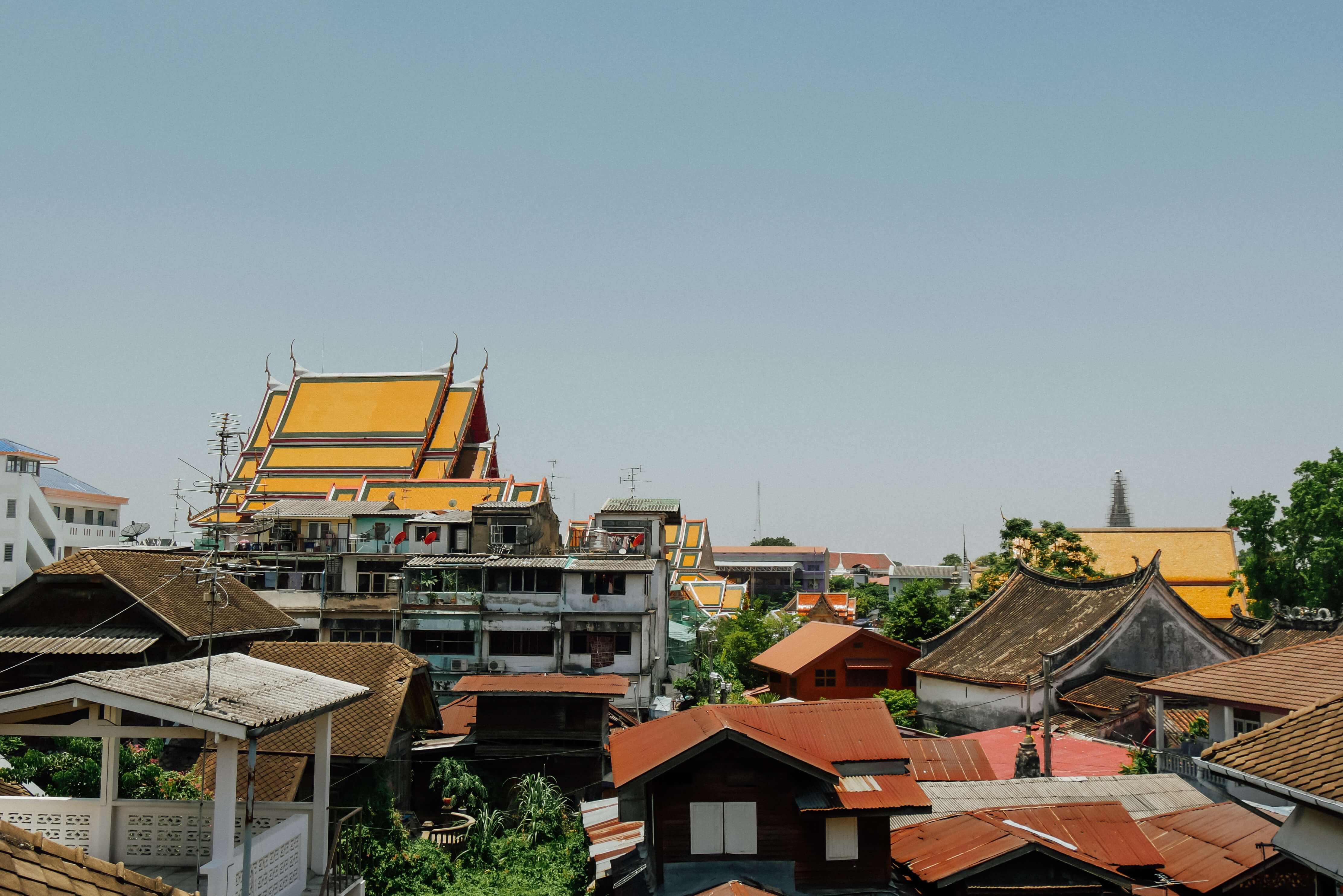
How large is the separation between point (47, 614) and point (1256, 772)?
956 inches

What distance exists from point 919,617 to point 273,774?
3325 centimetres

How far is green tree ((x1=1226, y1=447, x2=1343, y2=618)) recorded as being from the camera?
4312 cm

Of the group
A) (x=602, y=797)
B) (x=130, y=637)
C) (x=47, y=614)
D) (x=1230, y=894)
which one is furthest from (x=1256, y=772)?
(x=47, y=614)

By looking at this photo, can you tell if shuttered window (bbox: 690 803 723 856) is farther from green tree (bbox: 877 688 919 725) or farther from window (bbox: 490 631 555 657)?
green tree (bbox: 877 688 919 725)

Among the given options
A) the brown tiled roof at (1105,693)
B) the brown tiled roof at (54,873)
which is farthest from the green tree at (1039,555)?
the brown tiled roof at (54,873)

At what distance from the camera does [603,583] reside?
32.7 metres

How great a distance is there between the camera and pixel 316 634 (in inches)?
1353

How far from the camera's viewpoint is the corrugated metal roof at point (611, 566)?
32312 millimetres

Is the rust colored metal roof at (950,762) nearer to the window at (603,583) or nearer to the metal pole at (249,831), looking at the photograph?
the window at (603,583)

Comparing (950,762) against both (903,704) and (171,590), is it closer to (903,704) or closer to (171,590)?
(903,704)

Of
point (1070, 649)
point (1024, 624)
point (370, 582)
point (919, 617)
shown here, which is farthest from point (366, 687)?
point (919, 617)

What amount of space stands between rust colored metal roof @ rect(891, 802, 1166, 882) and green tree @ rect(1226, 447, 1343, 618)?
32.6 metres

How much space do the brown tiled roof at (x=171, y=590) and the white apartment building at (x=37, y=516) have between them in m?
23.8

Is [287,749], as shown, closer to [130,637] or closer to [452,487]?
[130,637]
